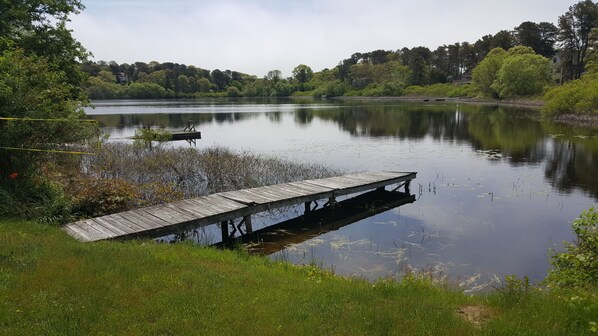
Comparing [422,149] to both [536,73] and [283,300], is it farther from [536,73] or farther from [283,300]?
[536,73]

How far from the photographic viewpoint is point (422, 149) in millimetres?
28062

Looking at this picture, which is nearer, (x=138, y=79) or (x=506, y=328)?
(x=506, y=328)

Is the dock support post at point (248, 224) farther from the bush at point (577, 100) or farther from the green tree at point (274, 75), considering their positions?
the green tree at point (274, 75)

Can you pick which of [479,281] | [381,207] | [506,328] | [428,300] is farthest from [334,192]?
[506,328]

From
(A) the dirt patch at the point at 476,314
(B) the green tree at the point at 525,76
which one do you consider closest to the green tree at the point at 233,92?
(B) the green tree at the point at 525,76

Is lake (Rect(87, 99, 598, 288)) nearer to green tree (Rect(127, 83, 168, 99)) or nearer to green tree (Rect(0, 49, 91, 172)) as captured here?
green tree (Rect(0, 49, 91, 172))

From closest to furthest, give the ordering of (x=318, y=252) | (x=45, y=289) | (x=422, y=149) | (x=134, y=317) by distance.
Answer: (x=134, y=317), (x=45, y=289), (x=318, y=252), (x=422, y=149)

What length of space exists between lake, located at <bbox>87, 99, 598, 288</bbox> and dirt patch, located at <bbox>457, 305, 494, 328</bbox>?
133 inches

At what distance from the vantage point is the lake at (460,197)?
10445 mm

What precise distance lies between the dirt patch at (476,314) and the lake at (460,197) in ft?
11.1

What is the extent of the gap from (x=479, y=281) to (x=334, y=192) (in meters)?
6.31

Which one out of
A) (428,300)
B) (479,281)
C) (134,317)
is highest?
(134,317)

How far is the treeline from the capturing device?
75.1 meters

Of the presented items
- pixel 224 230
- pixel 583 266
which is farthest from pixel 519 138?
pixel 583 266
